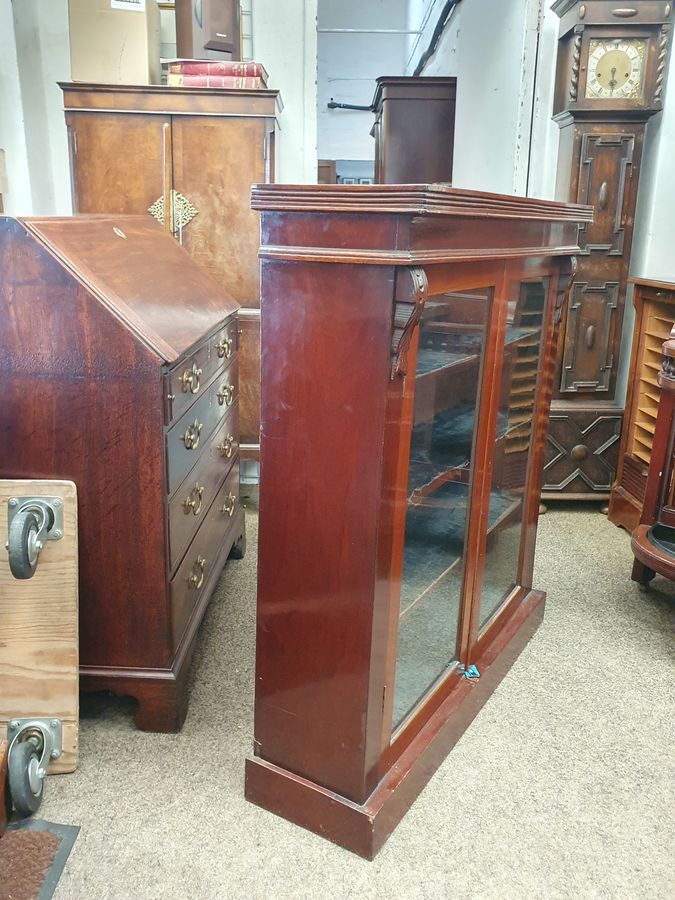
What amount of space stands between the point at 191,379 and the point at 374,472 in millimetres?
768

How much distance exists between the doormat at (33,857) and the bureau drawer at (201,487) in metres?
0.63

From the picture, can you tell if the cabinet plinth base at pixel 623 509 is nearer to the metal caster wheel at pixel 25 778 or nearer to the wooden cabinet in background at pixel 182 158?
the wooden cabinet in background at pixel 182 158

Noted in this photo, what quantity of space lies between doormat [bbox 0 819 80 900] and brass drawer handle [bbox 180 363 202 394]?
1.04m

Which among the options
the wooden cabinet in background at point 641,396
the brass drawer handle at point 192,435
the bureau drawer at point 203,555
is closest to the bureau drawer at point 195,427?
the brass drawer handle at point 192,435

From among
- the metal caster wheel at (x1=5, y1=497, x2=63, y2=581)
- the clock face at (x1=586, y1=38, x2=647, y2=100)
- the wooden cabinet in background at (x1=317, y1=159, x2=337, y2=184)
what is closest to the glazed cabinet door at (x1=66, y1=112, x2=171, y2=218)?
the clock face at (x1=586, y1=38, x2=647, y2=100)

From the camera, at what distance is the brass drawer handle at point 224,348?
243 cm

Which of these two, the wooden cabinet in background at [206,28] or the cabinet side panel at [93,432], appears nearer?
the cabinet side panel at [93,432]

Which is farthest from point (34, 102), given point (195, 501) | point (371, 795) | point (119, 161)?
point (371, 795)

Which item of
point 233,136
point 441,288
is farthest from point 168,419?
point 233,136

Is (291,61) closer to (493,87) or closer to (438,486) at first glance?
(493,87)

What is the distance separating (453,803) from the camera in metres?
1.75

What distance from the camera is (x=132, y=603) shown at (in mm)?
1881

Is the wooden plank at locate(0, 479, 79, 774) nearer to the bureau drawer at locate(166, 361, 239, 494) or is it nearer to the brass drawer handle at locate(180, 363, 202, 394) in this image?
the bureau drawer at locate(166, 361, 239, 494)

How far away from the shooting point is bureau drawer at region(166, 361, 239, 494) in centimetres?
189
